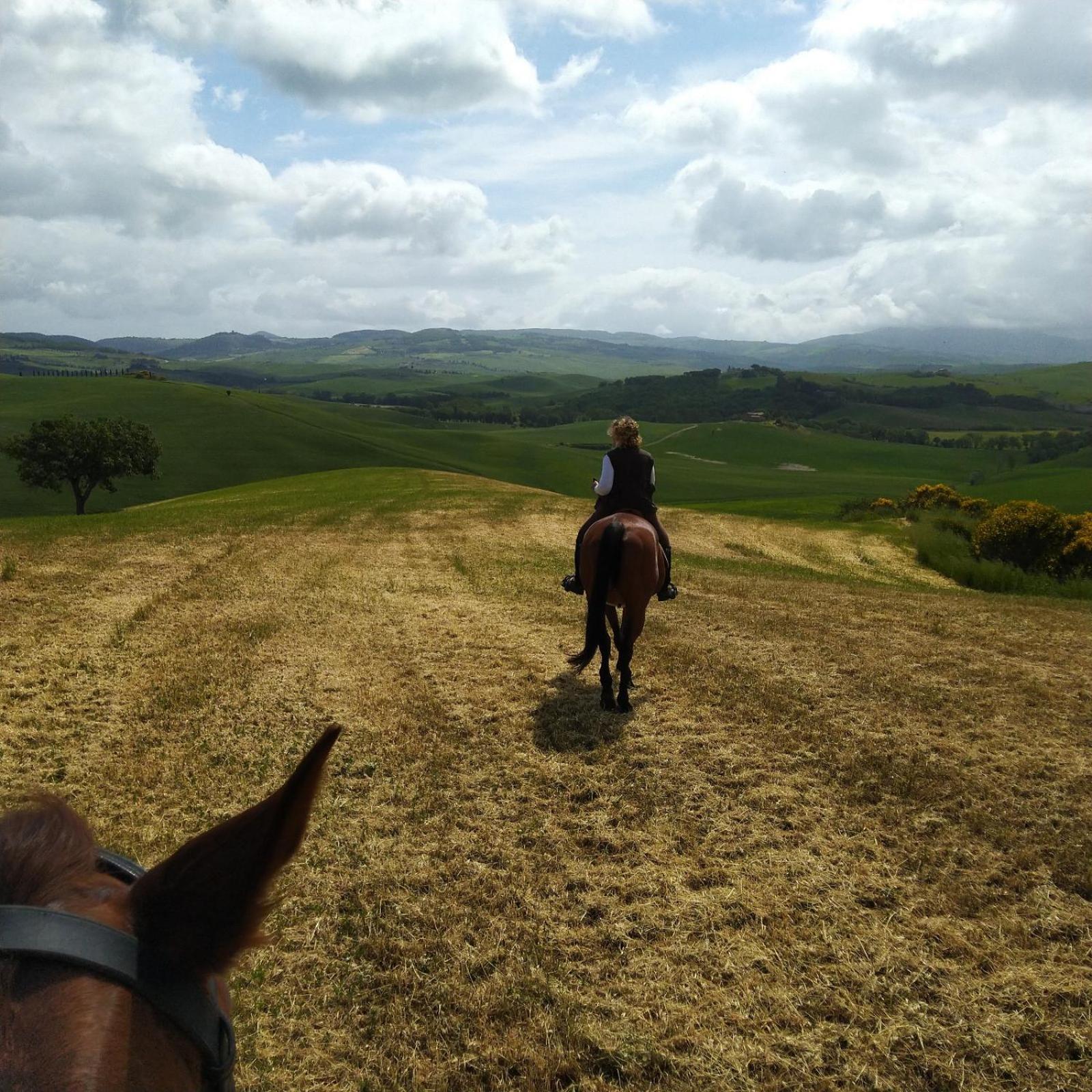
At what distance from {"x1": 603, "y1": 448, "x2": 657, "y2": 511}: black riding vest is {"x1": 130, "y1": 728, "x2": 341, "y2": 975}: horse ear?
7.82m

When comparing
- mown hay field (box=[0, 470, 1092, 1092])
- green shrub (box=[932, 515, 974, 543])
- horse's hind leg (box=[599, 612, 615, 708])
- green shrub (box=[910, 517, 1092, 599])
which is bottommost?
green shrub (box=[910, 517, 1092, 599])

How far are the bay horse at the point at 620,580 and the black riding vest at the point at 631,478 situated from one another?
22 centimetres

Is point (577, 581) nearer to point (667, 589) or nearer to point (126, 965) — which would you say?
point (667, 589)

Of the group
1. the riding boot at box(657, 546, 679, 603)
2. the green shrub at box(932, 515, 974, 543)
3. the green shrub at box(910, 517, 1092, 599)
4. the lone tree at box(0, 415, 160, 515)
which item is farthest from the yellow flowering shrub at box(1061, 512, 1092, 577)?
the lone tree at box(0, 415, 160, 515)

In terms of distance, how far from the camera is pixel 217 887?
1.53 m

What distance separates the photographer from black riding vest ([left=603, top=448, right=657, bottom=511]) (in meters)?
9.07

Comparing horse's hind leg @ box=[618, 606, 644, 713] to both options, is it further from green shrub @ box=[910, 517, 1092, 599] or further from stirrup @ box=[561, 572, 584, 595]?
green shrub @ box=[910, 517, 1092, 599]

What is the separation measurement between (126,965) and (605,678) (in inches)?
286

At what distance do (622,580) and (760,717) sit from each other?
2306 mm

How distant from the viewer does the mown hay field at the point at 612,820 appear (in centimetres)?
403

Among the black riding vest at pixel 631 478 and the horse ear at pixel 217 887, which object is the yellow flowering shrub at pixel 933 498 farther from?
the horse ear at pixel 217 887

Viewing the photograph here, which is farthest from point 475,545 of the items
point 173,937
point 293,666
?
point 173,937

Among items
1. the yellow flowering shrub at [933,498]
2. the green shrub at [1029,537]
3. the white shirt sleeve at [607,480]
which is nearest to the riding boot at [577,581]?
the white shirt sleeve at [607,480]

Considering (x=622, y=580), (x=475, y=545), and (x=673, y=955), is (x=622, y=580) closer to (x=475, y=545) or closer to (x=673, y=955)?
(x=673, y=955)
